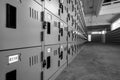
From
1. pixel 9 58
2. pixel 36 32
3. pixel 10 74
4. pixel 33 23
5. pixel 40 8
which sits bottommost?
pixel 10 74

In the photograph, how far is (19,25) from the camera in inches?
31.3

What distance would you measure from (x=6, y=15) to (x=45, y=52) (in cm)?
75

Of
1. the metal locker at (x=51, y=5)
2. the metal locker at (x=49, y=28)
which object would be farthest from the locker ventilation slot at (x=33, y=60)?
the metal locker at (x=51, y=5)

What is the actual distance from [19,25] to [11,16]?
0.10 metres

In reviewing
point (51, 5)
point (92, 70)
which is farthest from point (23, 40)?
point (92, 70)

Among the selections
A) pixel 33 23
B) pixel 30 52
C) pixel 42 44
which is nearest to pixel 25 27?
pixel 33 23

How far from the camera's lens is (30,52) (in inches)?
37.5

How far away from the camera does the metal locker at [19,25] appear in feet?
2.13

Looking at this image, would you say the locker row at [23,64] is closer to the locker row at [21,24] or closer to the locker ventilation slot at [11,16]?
the locker row at [21,24]

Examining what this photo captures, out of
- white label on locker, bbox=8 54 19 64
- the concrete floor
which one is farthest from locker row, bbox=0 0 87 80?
the concrete floor

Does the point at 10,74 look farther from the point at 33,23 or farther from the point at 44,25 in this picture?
the point at 44,25

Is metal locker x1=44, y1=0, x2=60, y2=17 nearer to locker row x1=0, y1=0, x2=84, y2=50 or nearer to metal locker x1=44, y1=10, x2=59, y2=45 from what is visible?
metal locker x1=44, y1=10, x2=59, y2=45

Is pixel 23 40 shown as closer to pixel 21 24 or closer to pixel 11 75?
pixel 21 24

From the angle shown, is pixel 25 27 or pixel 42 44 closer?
pixel 25 27
